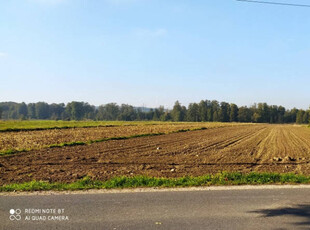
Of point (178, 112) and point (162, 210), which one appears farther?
point (178, 112)

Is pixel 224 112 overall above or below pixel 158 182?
above

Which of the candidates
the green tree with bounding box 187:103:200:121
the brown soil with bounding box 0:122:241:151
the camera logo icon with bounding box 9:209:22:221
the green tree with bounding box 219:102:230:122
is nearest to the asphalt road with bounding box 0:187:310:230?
the camera logo icon with bounding box 9:209:22:221

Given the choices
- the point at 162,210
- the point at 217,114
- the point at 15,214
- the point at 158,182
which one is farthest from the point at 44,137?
the point at 217,114

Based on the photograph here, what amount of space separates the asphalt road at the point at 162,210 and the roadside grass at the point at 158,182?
0.84m

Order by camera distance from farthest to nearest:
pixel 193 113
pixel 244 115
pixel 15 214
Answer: pixel 193 113
pixel 244 115
pixel 15 214

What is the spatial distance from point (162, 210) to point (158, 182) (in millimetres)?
2712

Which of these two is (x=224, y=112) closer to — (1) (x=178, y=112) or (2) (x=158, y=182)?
(1) (x=178, y=112)

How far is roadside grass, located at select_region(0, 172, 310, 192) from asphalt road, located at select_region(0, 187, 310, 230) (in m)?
0.84

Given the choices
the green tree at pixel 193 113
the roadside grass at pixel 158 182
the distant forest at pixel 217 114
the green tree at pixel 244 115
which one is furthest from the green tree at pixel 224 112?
the roadside grass at pixel 158 182

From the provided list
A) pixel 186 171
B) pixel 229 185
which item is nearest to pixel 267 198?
pixel 229 185

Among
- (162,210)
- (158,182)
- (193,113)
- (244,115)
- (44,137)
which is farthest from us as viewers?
(193,113)

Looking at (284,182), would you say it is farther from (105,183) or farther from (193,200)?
(105,183)

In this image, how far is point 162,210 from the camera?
6.16 metres

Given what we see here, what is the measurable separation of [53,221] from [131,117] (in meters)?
168
